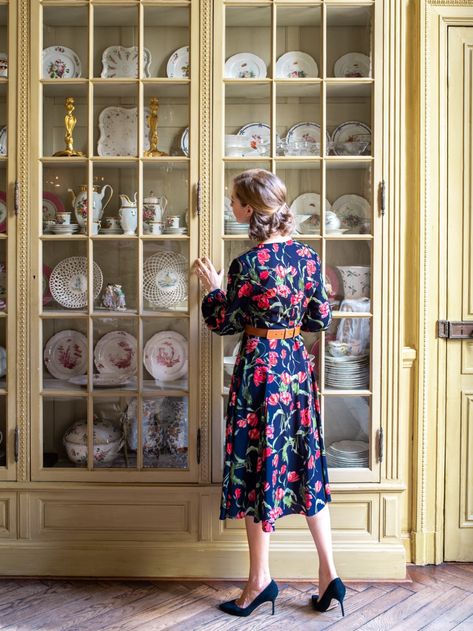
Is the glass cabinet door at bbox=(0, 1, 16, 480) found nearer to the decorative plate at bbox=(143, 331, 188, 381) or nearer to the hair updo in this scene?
the decorative plate at bbox=(143, 331, 188, 381)

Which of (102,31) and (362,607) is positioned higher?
(102,31)

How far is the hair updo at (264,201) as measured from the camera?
217cm

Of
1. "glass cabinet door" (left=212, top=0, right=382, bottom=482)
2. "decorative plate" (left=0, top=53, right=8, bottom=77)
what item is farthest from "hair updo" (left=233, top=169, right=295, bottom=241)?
"decorative plate" (left=0, top=53, right=8, bottom=77)

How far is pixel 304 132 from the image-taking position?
2.57m

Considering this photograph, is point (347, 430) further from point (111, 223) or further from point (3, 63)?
point (3, 63)

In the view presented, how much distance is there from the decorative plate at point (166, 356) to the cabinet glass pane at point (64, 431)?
32cm

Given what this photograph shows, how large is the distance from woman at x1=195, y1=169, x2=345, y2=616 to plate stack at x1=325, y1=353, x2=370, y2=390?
0.95 ft

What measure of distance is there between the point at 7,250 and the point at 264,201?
112 cm

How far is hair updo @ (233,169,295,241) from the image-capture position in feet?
7.12

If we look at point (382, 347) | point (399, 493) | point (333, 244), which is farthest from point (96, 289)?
point (399, 493)

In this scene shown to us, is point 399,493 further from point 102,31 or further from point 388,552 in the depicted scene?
point 102,31

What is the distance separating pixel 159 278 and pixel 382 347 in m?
0.97

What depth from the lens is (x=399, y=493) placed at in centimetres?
256

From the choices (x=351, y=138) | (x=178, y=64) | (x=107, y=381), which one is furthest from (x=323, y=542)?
(x=178, y=64)
